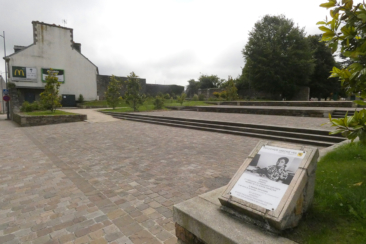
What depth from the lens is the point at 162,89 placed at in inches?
1774

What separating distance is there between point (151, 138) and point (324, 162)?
6.65 m

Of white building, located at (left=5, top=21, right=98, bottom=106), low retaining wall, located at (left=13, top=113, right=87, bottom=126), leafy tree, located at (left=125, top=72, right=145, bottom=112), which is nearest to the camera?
low retaining wall, located at (left=13, top=113, right=87, bottom=126)

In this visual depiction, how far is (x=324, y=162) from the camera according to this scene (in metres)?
3.97

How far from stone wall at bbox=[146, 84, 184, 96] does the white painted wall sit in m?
11.4

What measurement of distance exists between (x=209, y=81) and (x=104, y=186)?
49.6 metres

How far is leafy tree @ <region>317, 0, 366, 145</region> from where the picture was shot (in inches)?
84.3

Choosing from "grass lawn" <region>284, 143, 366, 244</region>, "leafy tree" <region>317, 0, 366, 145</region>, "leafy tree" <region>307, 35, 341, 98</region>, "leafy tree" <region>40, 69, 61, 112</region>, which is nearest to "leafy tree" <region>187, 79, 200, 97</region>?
"leafy tree" <region>307, 35, 341, 98</region>

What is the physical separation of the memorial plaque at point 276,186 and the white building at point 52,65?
34.0 metres

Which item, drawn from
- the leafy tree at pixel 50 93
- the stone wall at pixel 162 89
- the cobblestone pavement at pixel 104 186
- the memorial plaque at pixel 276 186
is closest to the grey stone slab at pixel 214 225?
the memorial plaque at pixel 276 186

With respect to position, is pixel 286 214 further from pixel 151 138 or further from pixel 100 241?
pixel 151 138

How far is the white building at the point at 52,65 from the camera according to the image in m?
28.5

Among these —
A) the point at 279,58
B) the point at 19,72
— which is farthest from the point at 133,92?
the point at 279,58

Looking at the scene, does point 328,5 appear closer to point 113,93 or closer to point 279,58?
point 113,93

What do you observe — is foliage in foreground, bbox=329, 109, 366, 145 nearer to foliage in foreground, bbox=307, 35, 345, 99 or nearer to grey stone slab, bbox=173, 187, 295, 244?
grey stone slab, bbox=173, 187, 295, 244
